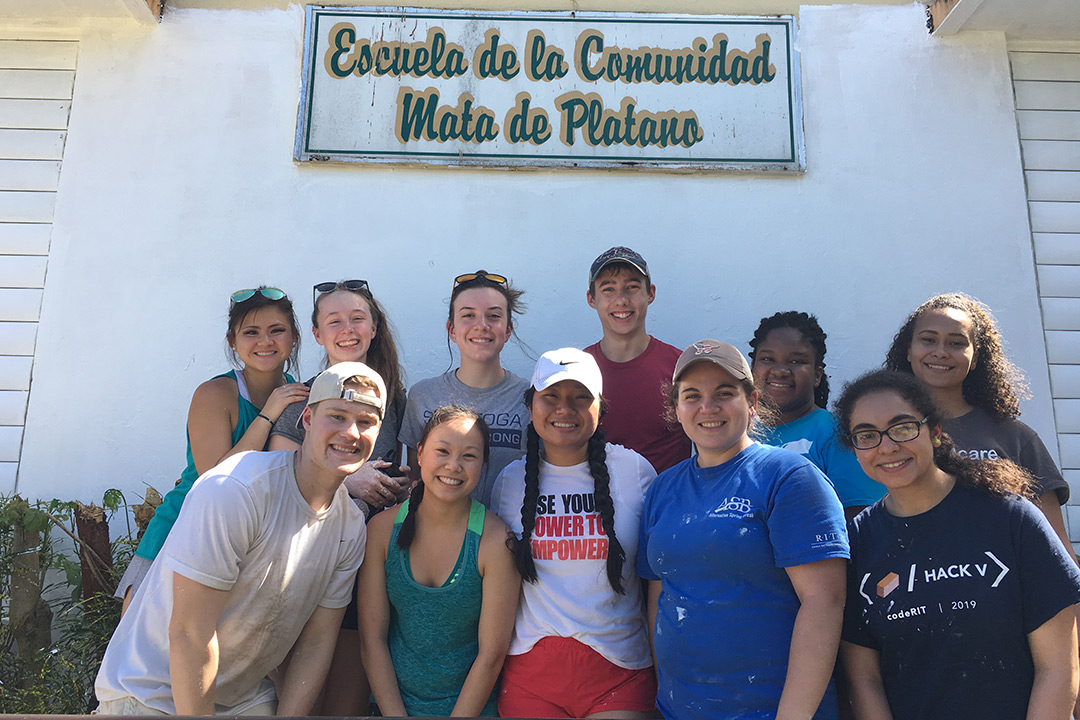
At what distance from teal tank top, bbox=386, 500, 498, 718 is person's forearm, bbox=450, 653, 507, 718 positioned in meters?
0.06

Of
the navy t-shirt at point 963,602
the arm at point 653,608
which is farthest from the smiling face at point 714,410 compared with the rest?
the navy t-shirt at point 963,602

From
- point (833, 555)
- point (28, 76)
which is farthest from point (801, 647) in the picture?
point (28, 76)

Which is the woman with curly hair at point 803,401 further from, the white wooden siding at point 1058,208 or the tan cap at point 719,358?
the white wooden siding at point 1058,208

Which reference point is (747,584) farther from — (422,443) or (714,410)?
(422,443)

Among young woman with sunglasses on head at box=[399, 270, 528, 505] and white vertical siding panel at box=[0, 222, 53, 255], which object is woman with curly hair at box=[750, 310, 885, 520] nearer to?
young woman with sunglasses on head at box=[399, 270, 528, 505]

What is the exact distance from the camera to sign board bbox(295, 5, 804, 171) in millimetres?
4863

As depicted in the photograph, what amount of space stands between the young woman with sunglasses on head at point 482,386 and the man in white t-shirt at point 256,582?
0.54 meters

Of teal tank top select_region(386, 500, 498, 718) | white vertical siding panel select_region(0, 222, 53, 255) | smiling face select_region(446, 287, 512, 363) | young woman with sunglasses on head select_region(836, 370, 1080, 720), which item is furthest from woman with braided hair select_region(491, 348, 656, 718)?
white vertical siding panel select_region(0, 222, 53, 255)

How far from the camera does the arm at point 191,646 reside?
2.50m

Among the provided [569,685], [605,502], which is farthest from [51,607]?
[605,502]

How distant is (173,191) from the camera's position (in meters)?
4.85

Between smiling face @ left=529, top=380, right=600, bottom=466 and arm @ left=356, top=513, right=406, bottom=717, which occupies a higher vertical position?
smiling face @ left=529, top=380, right=600, bottom=466

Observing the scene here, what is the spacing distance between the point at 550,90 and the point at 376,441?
2490 millimetres

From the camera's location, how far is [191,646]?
99.0 inches
